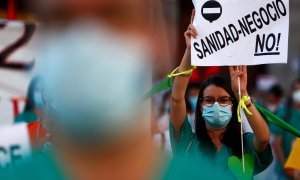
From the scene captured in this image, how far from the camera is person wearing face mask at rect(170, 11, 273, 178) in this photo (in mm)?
3959

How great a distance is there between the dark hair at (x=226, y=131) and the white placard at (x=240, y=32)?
40 cm

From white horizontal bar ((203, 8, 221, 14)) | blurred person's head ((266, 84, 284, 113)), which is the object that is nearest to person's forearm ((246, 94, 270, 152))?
white horizontal bar ((203, 8, 221, 14))

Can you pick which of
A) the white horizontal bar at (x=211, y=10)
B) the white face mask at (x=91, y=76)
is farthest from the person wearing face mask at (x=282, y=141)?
the white face mask at (x=91, y=76)

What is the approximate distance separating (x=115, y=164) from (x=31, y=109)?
3.92m

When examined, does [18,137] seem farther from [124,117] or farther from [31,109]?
[124,117]

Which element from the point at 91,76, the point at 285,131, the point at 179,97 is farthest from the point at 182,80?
→ the point at 285,131

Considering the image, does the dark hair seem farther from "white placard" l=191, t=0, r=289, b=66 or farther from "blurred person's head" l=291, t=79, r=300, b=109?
"blurred person's head" l=291, t=79, r=300, b=109

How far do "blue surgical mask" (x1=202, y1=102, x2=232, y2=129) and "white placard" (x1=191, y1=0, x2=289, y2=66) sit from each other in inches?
15.0

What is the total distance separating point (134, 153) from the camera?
70.1 inches

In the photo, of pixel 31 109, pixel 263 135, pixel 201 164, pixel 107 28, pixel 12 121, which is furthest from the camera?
pixel 12 121

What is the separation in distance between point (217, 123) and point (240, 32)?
561mm

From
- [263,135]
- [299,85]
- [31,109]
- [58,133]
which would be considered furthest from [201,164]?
[299,85]

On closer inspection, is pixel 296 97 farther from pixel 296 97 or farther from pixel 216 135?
pixel 216 135

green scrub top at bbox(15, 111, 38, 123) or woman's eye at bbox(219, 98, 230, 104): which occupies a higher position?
woman's eye at bbox(219, 98, 230, 104)
